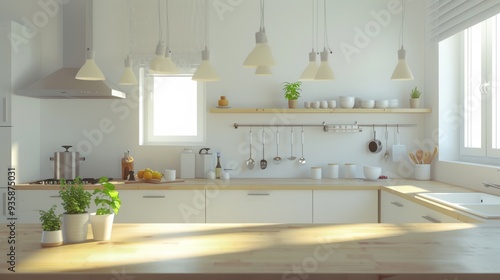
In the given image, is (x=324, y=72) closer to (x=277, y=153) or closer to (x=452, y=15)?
(x=452, y=15)

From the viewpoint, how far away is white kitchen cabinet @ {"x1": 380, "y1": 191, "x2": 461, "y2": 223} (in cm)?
331

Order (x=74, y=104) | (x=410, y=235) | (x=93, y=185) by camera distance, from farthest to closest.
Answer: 1. (x=74, y=104)
2. (x=93, y=185)
3. (x=410, y=235)

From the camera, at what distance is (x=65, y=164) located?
4797mm

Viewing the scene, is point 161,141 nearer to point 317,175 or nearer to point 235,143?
point 235,143

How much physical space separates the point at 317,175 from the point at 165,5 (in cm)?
230

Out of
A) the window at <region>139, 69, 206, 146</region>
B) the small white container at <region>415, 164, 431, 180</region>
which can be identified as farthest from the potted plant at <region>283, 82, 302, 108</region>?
the small white container at <region>415, 164, 431, 180</region>

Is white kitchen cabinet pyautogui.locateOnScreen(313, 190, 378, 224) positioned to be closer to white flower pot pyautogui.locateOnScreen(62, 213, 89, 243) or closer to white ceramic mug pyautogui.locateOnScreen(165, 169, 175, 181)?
white ceramic mug pyautogui.locateOnScreen(165, 169, 175, 181)

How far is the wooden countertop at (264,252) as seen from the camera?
1.59 meters

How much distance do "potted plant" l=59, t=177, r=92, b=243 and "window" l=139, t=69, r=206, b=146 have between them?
10.4 feet

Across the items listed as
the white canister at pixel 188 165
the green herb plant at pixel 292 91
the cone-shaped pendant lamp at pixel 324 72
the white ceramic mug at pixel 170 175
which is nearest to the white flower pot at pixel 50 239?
the cone-shaped pendant lamp at pixel 324 72

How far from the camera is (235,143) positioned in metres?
5.09

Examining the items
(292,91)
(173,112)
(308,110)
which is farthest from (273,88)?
(173,112)

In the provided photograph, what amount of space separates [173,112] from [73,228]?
3.33m

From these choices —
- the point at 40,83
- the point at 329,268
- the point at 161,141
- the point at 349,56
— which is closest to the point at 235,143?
the point at 161,141
